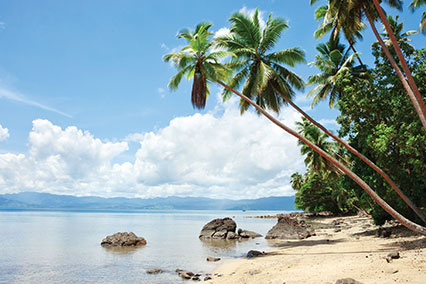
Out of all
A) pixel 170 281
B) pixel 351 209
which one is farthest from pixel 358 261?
pixel 351 209

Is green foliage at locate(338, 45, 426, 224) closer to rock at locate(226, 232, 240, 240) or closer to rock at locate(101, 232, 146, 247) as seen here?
rock at locate(226, 232, 240, 240)

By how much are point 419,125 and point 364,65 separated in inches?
408

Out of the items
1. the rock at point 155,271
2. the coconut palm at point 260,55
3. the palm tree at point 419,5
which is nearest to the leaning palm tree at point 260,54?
the coconut palm at point 260,55

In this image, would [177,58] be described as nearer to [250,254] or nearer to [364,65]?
[250,254]

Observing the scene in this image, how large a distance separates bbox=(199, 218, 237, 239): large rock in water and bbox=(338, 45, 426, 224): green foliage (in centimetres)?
1640

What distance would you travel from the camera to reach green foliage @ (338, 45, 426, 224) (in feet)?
40.4

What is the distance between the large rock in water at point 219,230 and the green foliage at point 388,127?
16.4m

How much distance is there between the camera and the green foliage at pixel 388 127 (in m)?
12.3

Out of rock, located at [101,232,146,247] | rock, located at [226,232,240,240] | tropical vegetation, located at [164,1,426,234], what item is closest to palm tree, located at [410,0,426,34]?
tropical vegetation, located at [164,1,426,234]

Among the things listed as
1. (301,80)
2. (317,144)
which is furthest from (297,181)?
(301,80)

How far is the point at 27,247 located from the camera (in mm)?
24844

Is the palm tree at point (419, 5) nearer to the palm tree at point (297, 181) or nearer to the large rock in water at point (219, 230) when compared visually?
Answer: the large rock in water at point (219, 230)

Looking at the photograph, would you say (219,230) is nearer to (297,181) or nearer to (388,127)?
(388,127)

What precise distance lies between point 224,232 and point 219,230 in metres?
0.64
